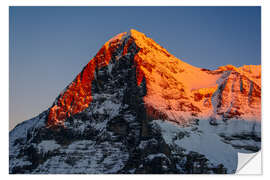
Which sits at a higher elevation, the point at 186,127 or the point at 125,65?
the point at 125,65

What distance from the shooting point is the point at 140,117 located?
87000mm

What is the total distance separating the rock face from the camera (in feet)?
261

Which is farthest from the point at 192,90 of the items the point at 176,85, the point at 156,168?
the point at 156,168

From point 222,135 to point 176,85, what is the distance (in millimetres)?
12942

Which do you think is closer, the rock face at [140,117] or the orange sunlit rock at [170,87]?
the rock face at [140,117]

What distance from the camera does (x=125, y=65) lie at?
96500 mm

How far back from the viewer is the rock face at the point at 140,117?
79438 mm

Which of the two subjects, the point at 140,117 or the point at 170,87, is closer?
the point at 140,117

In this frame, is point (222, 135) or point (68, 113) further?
point (68, 113)

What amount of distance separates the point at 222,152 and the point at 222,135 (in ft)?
27.5

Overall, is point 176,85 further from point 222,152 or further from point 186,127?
point 222,152

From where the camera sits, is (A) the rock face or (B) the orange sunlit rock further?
(B) the orange sunlit rock
